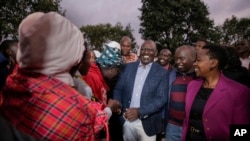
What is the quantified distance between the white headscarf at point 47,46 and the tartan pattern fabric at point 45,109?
72 millimetres

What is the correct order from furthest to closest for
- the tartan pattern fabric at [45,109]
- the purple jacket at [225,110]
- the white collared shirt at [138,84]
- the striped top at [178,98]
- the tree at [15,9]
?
1. the tree at [15,9]
2. the white collared shirt at [138,84]
3. the striped top at [178,98]
4. the purple jacket at [225,110]
5. the tartan pattern fabric at [45,109]

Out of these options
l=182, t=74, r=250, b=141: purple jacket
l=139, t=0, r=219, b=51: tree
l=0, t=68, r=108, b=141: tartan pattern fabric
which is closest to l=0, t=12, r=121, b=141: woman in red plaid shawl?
l=0, t=68, r=108, b=141: tartan pattern fabric

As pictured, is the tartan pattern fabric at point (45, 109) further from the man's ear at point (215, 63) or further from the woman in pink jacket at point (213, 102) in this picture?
the man's ear at point (215, 63)

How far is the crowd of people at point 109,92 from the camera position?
5.86 ft

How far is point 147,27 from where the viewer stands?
3759 centimetres

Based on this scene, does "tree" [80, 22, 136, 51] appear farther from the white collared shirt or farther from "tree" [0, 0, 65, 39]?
the white collared shirt

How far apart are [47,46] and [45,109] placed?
38cm

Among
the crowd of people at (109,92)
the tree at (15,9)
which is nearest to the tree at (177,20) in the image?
the tree at (15,9)

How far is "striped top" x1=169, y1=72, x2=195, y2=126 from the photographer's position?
4.21 metres

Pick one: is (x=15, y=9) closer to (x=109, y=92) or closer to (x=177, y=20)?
(x=109, y=92)

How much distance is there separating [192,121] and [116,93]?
160cm

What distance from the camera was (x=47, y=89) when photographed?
1.79 m

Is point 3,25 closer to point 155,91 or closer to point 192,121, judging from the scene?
point 155,91

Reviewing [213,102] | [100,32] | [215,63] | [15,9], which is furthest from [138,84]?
[100,32]
